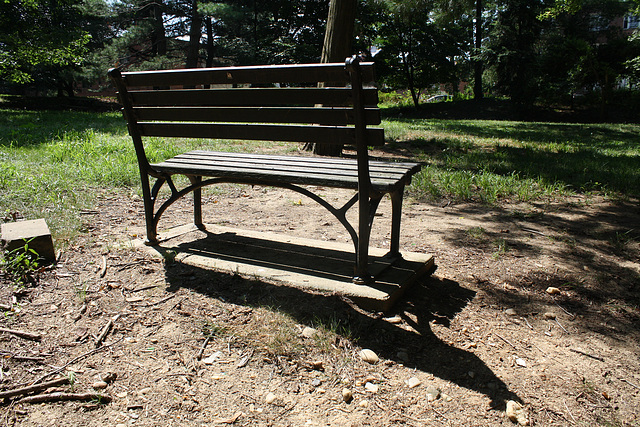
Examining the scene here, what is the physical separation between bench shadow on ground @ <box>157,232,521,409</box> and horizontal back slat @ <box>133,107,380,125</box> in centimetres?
94

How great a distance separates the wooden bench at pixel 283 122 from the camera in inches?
98.5

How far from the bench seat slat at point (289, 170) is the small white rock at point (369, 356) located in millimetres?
866

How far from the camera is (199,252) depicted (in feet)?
11.2

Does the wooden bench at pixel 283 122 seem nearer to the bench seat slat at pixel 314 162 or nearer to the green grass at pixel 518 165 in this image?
the bench seat slat at pixel 314 162

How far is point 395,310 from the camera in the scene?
2.73 metres

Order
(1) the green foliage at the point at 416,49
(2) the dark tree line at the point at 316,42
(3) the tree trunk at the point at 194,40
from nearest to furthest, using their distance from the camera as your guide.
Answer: (2) the dark tree line at the point at 316,42 < (3) the tree trunk at the point at 194,40 < (1) the green foliage at the point at 416,49

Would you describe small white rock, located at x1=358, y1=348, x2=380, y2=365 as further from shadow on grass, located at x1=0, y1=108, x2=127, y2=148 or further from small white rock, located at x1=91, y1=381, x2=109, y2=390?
shadow on grass, located at x1=0, y1=108, x2=127, y2=148

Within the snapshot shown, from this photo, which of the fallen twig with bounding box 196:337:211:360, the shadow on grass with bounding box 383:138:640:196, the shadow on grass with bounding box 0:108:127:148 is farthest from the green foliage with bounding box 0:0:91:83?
the fallen twig with bounding box 196:337:211:360

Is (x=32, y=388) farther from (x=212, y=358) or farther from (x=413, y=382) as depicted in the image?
(x=413, y=382)

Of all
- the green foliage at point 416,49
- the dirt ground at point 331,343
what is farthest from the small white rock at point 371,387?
the green foliage at point 416,49

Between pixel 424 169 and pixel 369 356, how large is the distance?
442cm

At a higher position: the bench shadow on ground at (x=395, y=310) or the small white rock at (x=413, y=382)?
the bench shadow on ground at (x=395, y=310)

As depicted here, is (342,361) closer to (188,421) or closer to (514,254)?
(188,421)

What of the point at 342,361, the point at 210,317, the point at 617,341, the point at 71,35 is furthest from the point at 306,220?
the point at 71,35
